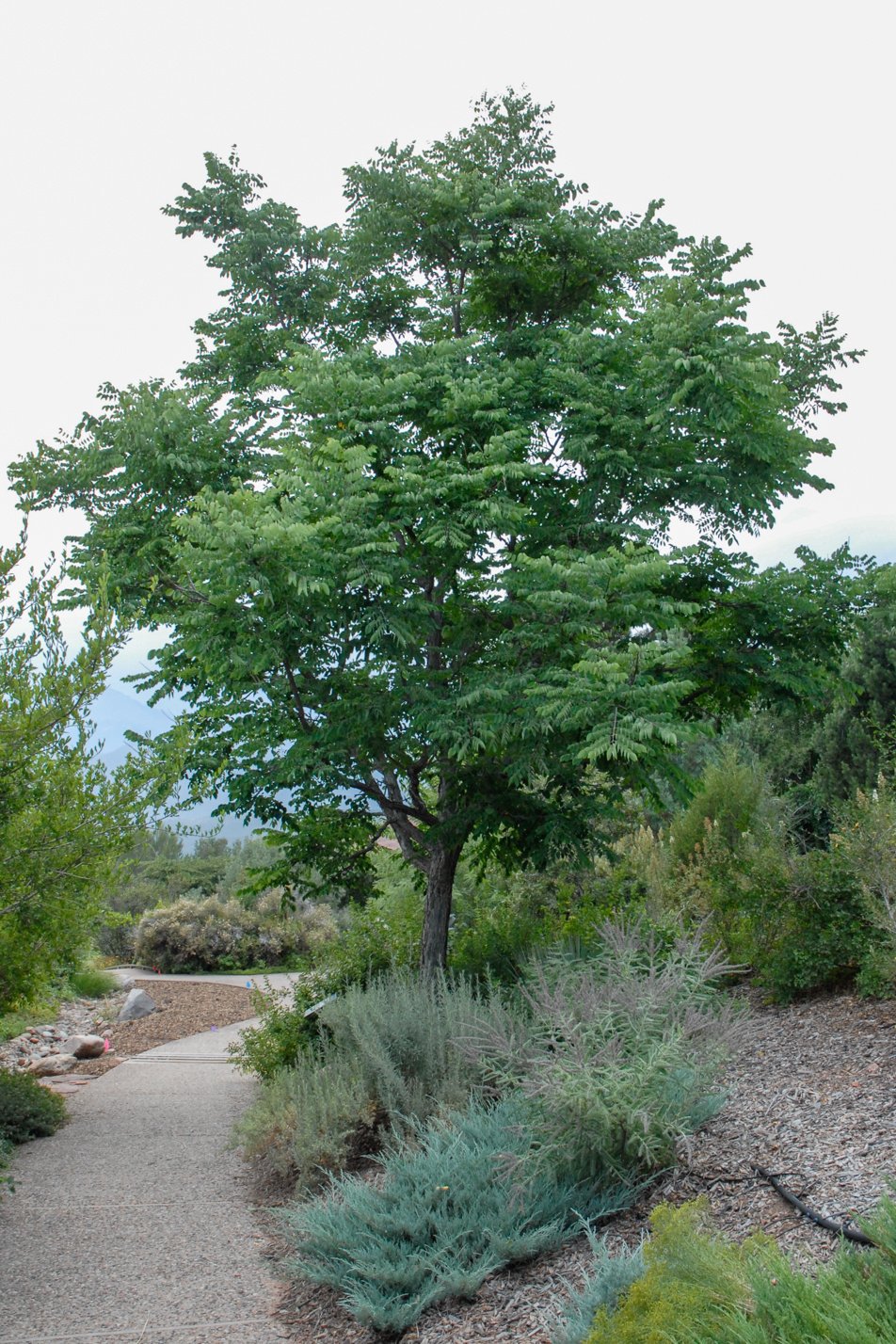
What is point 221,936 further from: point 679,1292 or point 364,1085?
point 679,1292

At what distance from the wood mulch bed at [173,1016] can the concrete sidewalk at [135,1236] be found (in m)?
3.05

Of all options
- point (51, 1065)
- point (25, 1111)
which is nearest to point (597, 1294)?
point (25, 1111)

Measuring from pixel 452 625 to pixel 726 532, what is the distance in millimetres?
2364

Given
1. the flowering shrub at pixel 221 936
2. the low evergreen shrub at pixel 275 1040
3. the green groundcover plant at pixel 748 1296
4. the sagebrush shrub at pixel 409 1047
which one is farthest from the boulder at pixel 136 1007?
the green groundcover plant at pixel 748 1296

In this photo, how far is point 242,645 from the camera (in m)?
6.42

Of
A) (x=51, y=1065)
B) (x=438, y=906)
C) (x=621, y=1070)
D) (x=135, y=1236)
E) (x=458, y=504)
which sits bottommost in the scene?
(x=135, y=1236)

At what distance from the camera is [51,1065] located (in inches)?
404

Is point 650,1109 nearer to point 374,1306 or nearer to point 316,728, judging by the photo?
point 374,1306

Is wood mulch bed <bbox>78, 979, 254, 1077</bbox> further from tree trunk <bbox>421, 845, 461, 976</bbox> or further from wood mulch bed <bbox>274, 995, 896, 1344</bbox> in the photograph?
wood mulch bed <bbox>274, 995, 896, 1344</bbox>

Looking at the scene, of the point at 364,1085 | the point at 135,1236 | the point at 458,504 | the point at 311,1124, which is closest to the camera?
the point at 135,1236

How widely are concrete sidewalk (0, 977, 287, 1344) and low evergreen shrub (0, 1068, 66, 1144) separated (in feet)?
0.43

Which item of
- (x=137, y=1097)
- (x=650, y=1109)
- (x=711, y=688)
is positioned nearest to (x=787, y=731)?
(x=711, y=688)

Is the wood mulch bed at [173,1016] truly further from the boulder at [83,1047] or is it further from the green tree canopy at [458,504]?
the green tree canopy at [458,504]

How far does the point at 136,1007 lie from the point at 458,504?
32.5ft
